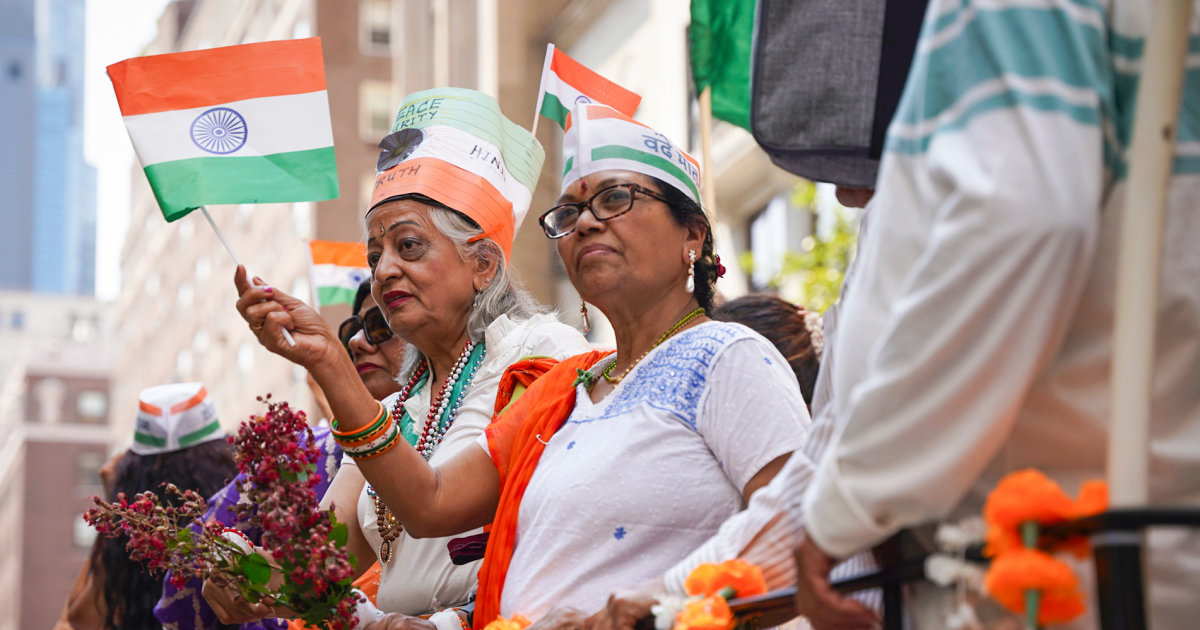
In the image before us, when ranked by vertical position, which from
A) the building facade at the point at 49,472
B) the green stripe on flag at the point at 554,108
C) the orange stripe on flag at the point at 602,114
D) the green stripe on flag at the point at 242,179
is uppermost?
the orange stripe on flag at the point at 602,114

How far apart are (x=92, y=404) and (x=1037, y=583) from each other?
3478 inches

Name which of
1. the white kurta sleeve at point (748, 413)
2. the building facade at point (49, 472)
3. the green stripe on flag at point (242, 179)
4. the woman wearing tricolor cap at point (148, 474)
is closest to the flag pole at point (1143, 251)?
the white kurta sleeve at point (748, 413)

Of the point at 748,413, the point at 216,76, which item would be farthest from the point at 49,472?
the point at 748,413

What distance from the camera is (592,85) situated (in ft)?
15.0

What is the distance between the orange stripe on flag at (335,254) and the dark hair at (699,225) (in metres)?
3.41

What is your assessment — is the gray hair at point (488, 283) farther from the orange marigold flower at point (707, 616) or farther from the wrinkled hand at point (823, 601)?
the wrinkled hand at point (823, 601)

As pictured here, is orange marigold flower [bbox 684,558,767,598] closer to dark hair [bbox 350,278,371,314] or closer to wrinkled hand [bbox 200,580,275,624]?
wrinkled hand [bbox 200,580,275,624]

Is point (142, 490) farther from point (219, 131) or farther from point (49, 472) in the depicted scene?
point (49, 472)

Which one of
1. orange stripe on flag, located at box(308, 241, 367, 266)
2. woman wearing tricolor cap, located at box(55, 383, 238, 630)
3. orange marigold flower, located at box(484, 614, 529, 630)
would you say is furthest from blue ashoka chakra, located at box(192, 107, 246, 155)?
orange stripe on flag, located at box(308, 241, 367, 266)

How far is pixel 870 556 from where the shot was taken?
96.7 inches

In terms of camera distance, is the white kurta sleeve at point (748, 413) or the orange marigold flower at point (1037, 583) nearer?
the orange marigold flower at point (1037, 583)

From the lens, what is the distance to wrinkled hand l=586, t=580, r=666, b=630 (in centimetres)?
276

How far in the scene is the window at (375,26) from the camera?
41500 mm

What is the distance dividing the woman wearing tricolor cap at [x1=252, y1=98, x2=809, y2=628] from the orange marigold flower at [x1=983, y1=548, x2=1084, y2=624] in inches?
46.9
